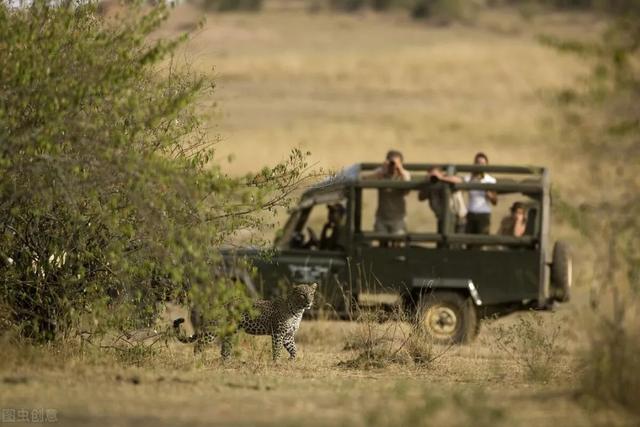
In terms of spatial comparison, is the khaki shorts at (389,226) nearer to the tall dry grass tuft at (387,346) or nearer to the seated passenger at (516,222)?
the seated passenger at (516,222)

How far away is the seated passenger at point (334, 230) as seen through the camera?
14.3 meters

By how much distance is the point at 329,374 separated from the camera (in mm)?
10922

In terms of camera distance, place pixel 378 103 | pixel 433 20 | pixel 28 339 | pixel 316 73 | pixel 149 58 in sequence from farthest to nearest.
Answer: pixel 433 20 → pixel 316 73 → pixel 378 103 → pixel 28 339 → pixel 149 58

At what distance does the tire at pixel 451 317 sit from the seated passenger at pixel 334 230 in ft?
3.79

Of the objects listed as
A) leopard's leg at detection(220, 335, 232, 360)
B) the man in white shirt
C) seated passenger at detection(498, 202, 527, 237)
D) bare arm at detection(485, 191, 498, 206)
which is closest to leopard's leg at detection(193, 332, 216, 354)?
leopard's leg at detection(220, 335, 232, 360)

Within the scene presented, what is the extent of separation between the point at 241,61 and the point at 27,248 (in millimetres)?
36805

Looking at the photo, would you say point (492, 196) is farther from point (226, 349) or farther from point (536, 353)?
point (226, 349)

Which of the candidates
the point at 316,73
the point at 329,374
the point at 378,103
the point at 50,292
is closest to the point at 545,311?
the point at 329,374

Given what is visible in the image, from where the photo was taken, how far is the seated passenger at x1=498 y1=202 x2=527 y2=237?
14.4m

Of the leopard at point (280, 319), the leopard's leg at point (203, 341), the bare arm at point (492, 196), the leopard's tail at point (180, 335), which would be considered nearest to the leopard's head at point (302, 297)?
the leopard at point (280, 319)

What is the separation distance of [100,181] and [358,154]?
72.5ft

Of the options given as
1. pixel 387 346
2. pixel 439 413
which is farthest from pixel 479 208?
pixel 439 413

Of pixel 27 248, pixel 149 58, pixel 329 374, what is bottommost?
pixel 329 374

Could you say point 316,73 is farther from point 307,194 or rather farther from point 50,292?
point 50,292
